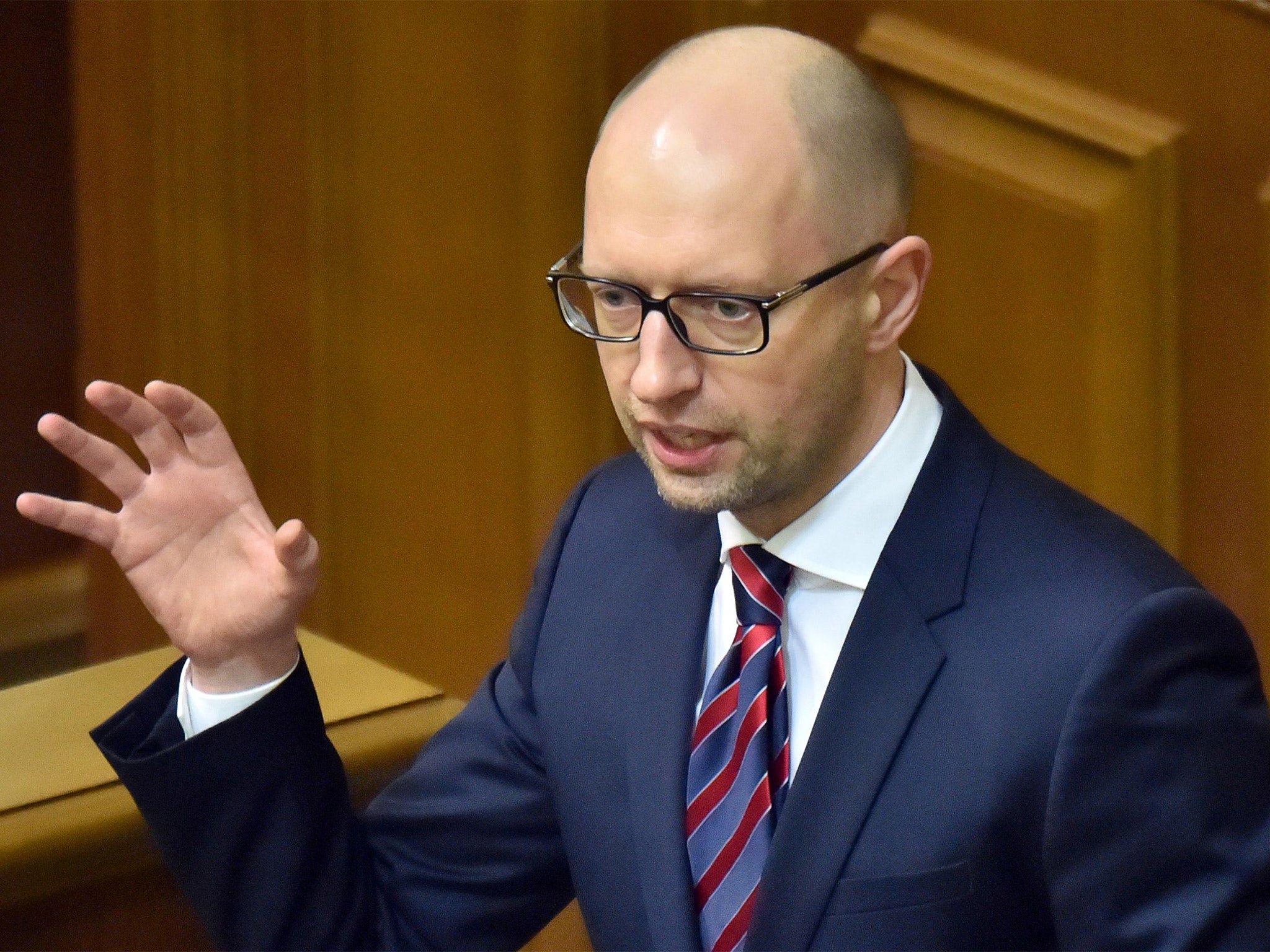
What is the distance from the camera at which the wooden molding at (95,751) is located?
4.04 ft

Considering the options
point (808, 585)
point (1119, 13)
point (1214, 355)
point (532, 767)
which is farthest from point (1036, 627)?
point (1119, 13)

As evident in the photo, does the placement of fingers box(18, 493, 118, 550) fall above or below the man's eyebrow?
below

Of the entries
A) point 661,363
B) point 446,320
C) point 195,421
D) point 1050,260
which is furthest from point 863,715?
point 446,320

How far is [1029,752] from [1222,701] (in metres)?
0.13

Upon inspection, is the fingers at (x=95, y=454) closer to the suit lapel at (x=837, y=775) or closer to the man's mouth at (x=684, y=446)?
the man's mouth at (x=684, y=446)

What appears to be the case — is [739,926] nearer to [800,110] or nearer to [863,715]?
[863,715]

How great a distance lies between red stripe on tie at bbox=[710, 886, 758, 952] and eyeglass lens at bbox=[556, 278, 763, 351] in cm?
39

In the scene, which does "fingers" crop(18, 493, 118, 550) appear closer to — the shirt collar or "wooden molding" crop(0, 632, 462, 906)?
"wooden molding" crop(0, 632, 462, 906)

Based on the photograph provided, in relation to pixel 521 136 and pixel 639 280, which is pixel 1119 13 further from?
pixel 639 280

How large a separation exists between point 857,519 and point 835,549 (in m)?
0.03

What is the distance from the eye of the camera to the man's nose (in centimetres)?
120

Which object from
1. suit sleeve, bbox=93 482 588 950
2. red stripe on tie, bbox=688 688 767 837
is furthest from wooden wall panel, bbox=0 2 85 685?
red stripe on tie, bbox=688 688 767 837

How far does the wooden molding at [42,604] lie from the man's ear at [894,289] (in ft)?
6.30

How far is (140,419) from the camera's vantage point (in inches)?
49.4
